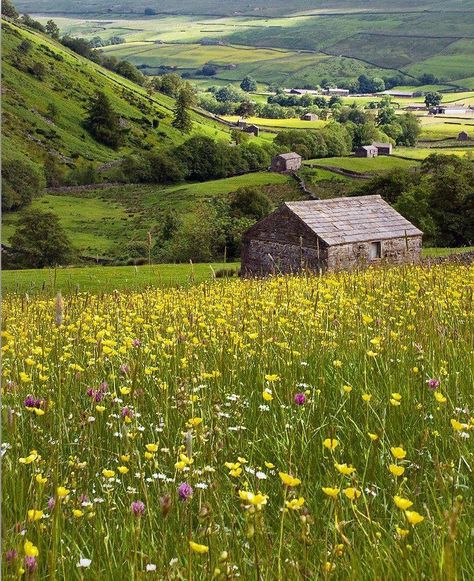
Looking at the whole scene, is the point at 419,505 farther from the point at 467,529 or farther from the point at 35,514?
the point at 35,514

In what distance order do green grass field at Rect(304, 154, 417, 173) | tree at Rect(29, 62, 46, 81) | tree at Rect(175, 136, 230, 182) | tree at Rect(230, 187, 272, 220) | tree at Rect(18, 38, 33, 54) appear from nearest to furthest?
1. tree at Rect(230, 187, 272, 220)
2. green grass field at Rect(304, 154, 417, 173)
3. tree at Rect(175, 136, 230, 182)
4. tree at Rect(29, 62, 46, 81)
5. tree at Rect(18, 38, 33, 54)

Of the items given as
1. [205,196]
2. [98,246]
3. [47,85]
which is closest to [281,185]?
[205,196]

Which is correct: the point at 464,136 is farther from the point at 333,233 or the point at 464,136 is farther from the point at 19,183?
the point at 333,233

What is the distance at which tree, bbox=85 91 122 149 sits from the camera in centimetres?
17621

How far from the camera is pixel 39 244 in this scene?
9794cm

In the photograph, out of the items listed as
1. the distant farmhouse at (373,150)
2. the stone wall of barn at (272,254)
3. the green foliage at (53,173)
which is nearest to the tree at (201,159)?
the green foliage at (53,173)

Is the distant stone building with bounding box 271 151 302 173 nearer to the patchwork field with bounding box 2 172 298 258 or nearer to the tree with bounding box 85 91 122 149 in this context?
the patchwork field with bounding box 2 172 298 258

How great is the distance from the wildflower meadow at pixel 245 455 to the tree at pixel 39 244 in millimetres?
93386

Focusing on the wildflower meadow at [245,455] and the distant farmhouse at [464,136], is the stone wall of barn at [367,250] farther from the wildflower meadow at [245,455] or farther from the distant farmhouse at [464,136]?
the distant farmhouse at [464,136]

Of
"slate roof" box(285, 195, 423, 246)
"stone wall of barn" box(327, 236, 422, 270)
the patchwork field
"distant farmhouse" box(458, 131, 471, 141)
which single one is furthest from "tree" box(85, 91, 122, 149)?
"stone wall of barn" box(327, 236, 422, 270)

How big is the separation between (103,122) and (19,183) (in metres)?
44.9

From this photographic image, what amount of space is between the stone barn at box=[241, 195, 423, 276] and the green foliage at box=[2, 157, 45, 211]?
9501 cm

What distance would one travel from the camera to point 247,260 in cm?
4931

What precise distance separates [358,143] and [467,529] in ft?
668
